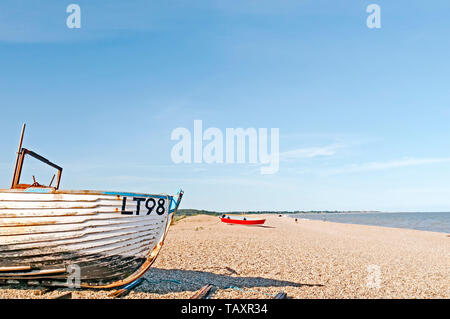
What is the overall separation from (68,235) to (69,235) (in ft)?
0.09

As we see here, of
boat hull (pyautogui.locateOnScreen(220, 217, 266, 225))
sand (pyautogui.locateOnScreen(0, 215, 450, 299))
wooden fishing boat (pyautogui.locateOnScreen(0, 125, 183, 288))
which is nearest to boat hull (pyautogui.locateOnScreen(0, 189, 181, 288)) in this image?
wooden fishing boat (pyautogui.locateOnScreen(0, 125, 183, 288))

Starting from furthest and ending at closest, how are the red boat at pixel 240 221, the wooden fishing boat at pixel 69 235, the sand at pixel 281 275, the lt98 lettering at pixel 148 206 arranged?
the red boat at pixel 240 221 < the sand at pixel 281 275 < the lt98 lettering at pixel 148 206 < the wooden fishing boat at pixel 69 235

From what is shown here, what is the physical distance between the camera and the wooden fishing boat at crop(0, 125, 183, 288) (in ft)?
28.3

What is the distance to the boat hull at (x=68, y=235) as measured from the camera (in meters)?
8.63

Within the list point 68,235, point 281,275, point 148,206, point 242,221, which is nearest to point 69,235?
point 68,235

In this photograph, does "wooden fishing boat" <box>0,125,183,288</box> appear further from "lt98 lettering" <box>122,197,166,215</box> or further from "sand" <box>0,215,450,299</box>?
"sand" <box>0,215,450,299</box>

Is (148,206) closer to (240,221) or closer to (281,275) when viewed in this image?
(281,275)

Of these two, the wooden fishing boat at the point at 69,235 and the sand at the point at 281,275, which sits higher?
the wooden fishing boat at the point at 69,235

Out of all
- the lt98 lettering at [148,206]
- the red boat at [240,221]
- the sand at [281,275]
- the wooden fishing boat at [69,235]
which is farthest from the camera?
the red boat at [240,221]

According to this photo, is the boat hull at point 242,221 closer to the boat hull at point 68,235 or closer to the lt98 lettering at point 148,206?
the lt98 lettering at point 148,206

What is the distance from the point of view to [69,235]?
8.64 meters

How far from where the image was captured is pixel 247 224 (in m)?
41.3

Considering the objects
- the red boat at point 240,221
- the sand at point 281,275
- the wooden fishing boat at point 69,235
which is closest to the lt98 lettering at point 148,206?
the wooden fishing boat at point 69,235
